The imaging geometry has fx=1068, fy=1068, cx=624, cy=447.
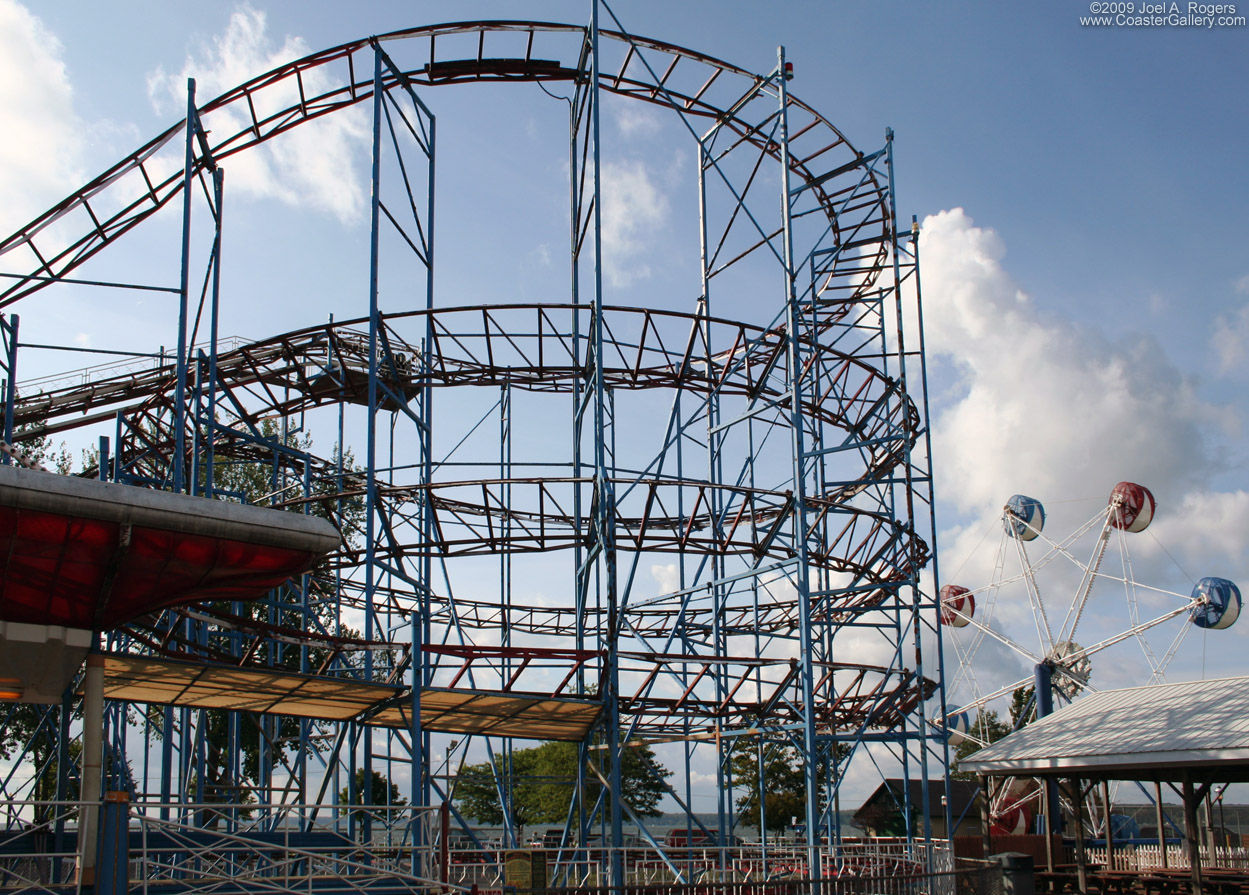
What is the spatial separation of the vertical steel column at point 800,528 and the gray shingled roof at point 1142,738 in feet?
18.7

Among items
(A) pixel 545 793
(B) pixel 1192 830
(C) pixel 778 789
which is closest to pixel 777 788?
(C) pixel 778 789

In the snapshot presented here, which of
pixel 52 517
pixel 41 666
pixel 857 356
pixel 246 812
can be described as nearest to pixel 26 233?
pixel 41 666

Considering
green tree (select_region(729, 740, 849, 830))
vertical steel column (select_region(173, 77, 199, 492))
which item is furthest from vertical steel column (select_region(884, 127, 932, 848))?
green tree (select_region(729, 740, 849, 830))

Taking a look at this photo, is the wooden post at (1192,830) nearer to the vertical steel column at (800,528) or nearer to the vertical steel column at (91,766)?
the vertical steel column at (800,528)

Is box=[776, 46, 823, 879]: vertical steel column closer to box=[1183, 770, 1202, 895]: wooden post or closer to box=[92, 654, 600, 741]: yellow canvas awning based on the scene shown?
box=[92, 654, 600, 741]: yellow canvas awning

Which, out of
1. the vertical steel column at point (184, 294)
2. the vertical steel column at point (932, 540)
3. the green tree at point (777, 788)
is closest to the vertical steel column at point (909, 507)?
the vertical steel column at point (932, 540)

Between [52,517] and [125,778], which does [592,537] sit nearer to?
[52,517]

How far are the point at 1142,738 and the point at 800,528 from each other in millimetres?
8059

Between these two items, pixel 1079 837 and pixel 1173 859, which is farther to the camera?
pixel 1173 859

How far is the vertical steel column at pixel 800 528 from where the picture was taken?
16328 millimetres

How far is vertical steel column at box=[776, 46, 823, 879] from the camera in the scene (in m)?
16.3

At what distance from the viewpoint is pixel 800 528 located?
1798 cm

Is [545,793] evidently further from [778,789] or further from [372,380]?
[372,380]

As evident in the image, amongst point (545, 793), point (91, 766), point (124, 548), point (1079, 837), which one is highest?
point (124, 548)
